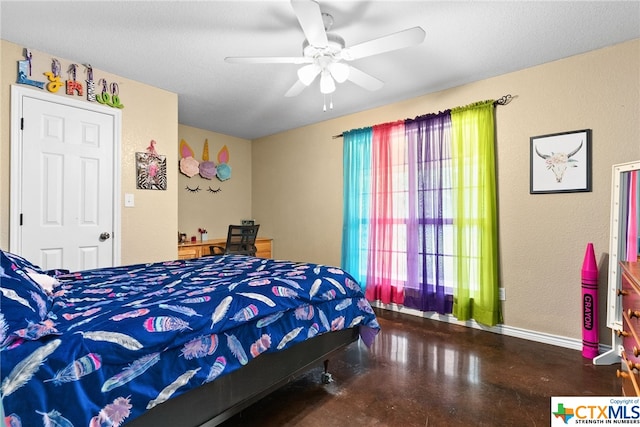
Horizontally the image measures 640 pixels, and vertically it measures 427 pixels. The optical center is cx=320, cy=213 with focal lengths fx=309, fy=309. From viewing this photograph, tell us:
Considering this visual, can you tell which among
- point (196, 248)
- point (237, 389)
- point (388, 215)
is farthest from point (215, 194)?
point (237, 389)

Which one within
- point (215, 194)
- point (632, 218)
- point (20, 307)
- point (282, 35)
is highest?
point (282, 35)

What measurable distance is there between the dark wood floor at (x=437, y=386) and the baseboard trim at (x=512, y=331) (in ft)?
0.26

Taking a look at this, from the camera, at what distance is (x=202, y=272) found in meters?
2.04

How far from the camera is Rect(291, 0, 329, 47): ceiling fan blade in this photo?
1.63 m

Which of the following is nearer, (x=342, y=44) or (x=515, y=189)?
(x=342, y=44)

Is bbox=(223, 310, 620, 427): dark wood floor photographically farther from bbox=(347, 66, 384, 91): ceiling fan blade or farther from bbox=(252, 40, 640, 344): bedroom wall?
bbox=(347, 66, 384, 91): ceiling fan blade

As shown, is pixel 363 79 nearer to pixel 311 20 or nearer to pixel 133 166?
pixel 311 20

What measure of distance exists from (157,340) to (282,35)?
7.19 feet

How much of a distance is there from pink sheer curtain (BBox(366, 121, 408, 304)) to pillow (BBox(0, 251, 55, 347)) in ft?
10.1

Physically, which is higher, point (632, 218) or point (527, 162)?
point (527, 162)

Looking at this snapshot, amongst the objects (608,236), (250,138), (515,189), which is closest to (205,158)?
(250,138)

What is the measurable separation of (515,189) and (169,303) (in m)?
2.99

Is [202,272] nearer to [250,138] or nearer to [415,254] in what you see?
[415,254]

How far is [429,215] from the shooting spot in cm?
334
